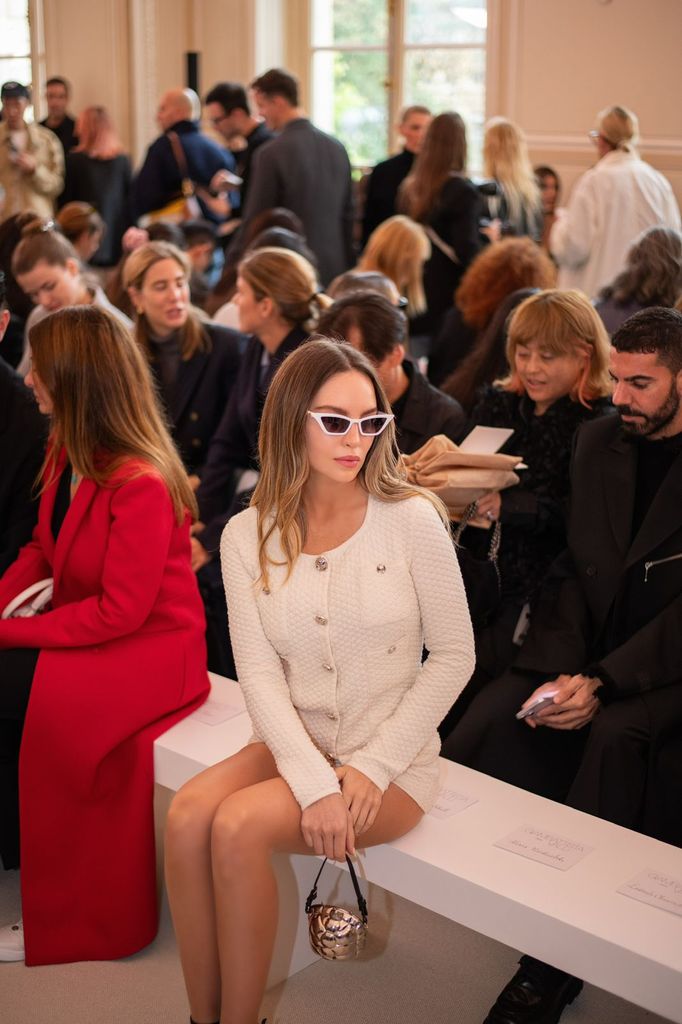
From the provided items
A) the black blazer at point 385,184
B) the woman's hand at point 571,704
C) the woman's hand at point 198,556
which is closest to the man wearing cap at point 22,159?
the black blazer at point 385,184

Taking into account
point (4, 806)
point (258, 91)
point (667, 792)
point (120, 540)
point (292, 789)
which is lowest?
point (4, 806)

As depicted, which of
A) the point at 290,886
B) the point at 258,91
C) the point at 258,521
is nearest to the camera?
the point at 258,521

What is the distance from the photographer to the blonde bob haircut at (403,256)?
492 centimetres

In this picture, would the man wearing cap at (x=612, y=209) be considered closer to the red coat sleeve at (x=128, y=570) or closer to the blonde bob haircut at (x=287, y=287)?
the blonde bob haircut at (x=287, y=287)

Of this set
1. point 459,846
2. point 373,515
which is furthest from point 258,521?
point 459,846

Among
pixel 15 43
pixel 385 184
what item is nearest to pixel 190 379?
pixel 385 184

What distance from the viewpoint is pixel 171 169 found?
7.10 metres

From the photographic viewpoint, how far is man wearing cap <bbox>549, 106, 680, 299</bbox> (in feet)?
18.6

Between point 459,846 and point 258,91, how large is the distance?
16.0 ft

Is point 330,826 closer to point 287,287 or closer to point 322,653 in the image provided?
point 322,653

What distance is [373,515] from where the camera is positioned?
2154 millimetres

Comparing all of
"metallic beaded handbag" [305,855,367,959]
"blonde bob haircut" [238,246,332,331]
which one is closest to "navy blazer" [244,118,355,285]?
"blonde bob haircut" [238,246,332,331]

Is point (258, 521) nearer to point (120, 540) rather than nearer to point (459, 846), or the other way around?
point (120, 540)

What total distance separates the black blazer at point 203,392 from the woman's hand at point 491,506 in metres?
1.43
